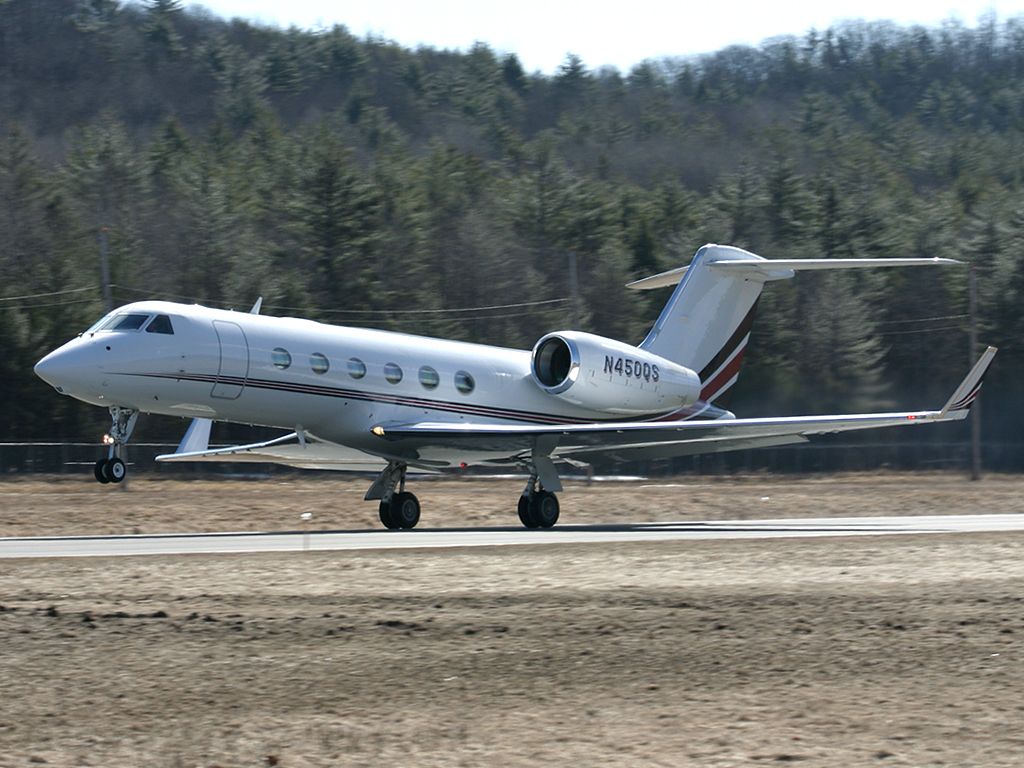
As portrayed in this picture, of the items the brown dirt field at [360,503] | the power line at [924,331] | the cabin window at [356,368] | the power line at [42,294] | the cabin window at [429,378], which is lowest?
the brown dirt field at [360,503]

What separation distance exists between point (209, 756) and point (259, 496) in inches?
931

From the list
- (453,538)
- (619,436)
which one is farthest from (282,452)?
(619,436)

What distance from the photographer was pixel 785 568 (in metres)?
15.5

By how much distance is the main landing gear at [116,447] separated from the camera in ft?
63.6

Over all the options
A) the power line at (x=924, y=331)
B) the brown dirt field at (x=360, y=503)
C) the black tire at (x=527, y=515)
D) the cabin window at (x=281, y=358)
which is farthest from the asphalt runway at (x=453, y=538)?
the power line at (x=924, y=331)

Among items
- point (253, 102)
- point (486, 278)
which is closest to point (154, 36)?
point (253, 102)

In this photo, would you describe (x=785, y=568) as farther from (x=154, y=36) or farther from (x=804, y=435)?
(x=154, y=36)

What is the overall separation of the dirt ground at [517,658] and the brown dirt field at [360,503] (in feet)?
31.4

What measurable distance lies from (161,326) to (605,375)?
7758 millimetres

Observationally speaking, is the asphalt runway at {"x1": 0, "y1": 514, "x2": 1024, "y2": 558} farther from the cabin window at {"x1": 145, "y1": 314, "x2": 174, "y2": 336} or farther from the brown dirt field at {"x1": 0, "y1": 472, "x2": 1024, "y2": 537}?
the brown dirt field at {"x1": 0, "y1": 472, "x2": 1024, "y2": 537}

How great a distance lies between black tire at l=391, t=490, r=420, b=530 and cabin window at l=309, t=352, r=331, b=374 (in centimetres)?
289

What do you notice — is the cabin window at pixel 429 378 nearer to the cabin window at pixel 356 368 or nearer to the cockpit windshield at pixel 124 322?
the cabin window at pixel 356 368

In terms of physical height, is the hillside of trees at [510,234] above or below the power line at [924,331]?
above

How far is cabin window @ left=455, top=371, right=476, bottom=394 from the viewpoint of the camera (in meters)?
24.5
